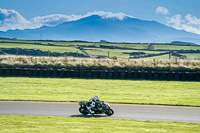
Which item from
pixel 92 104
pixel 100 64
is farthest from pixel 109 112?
pixel 100 64

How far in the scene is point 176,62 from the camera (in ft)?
137

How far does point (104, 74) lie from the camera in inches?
1476

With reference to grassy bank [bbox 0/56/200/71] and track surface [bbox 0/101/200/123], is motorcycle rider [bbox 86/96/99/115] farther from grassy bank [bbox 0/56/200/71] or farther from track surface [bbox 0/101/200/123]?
grassy bank [bbox 0/56/200/71]

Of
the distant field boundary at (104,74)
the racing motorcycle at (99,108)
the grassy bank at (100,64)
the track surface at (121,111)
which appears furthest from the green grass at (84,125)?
the grassy bank at (100,64)

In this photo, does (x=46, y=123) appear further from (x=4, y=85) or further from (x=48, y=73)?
(x=48, y=73)

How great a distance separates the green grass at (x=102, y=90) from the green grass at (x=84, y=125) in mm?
6664

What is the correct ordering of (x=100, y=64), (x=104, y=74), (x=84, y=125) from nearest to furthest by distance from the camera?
(x=84, y=125) → (x=104, y=74) → (x=100, y=64)

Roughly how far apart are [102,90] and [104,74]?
7.93 meters

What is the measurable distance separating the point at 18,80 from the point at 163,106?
16.9 metres

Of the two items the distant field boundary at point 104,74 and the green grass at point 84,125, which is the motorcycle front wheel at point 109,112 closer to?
the green grass at point 84,125

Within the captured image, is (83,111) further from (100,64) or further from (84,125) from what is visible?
(100,64)

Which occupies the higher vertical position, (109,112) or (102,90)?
(102,90)

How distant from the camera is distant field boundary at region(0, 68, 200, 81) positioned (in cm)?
3725

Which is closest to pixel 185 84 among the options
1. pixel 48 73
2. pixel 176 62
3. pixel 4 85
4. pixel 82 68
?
pixel 176 62
